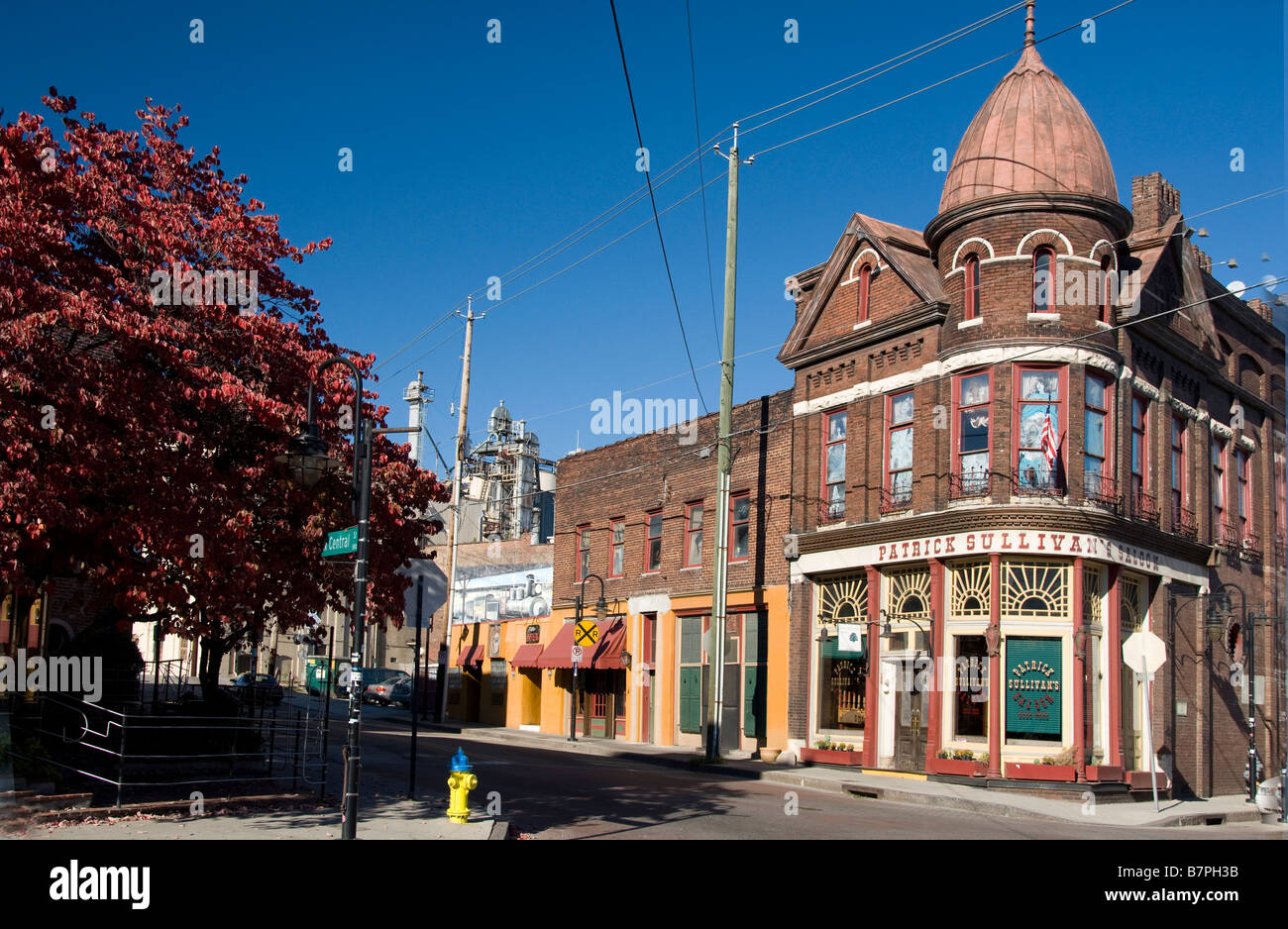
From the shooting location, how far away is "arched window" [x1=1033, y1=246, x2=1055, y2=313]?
77.2 ft

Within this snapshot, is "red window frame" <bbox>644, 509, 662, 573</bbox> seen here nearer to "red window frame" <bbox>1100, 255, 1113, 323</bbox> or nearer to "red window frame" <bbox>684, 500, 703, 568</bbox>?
"red window frame" <bbox>684, 500, 703, 568</bbox>

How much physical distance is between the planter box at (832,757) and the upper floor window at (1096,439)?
771 cm

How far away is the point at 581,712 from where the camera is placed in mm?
37125

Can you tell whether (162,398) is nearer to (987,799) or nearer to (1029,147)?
(987,799)

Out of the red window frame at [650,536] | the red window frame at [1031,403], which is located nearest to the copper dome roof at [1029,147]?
the red window frame at [1031,403]

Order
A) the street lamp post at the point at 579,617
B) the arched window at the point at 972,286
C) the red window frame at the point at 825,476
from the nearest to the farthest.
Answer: the arched window at the point at 972,286
the red window frame at the point at 825,476
the street lamp post at the point at 579,617

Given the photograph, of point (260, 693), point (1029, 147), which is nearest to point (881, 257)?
point (1029, 147)

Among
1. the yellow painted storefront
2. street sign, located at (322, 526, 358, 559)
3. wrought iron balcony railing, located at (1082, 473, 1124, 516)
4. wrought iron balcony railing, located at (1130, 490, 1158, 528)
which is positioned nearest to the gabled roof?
wrought iron balcony railing, located at (1082, 473, 1124, 516)

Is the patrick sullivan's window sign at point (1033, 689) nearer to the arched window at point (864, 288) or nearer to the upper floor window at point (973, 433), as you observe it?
the upper floor window at point (973, 433)

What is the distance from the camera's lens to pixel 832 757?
26359 mm

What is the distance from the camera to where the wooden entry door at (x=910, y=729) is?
24.5 metres
